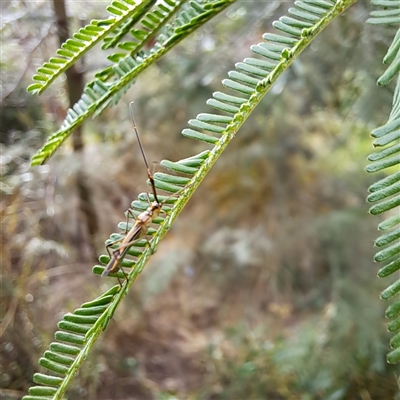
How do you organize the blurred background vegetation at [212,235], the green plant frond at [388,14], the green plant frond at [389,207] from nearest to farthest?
the green plant frond at [389,207]
the green plant frond at [388,14]
the blurred background vegetation at [212,235]

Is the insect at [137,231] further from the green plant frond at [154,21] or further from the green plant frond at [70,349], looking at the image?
the green plant frond at [154,21]

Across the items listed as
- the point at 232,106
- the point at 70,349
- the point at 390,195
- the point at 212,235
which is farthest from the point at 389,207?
the point at 212,235

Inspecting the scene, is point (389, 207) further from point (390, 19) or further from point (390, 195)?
point (390, 19)

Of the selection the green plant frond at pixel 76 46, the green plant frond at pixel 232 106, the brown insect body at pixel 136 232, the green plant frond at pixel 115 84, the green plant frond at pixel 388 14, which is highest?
the green plant frond at pixel 76 46

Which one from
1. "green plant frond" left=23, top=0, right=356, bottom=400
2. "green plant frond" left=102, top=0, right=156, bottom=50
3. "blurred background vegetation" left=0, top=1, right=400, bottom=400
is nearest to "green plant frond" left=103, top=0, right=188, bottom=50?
"green plant frond" left=102, top=0, right=156, bottom=50

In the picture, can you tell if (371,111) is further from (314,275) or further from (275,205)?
(314,275)

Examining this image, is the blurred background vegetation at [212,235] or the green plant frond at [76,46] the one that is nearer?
the green plant frond at [76,46]

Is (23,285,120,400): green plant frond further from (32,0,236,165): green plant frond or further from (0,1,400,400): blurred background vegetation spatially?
(0,1,400,400): blurred background vegetation

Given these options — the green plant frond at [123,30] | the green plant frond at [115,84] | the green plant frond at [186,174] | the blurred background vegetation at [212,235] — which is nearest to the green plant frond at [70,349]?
the green plant frond at [186,174]
